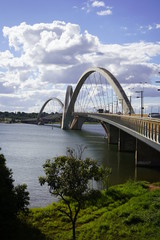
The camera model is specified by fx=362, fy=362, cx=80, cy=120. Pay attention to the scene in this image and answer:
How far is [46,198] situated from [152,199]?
751 cm

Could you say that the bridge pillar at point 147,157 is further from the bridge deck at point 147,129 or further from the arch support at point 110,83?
the arch support at point 110,83

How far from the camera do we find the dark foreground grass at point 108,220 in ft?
55.7

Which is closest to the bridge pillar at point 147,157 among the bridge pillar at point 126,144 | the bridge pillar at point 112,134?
the bridge pillar at point 126,144

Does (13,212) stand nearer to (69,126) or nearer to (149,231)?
(149,231)

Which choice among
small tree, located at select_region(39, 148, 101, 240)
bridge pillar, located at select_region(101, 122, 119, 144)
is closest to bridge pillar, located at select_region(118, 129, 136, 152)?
bridge pillar, located at select_region(101, 122, 119, 144)

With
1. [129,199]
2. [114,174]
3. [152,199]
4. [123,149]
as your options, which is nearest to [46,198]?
[129,199]

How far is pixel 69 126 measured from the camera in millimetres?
142750

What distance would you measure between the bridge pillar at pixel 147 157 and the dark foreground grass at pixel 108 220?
18.3m

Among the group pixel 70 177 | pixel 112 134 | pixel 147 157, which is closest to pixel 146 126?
pixel 147 157

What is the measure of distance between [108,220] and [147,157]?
25.1m

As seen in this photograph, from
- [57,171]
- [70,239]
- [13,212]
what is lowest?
[70,239]

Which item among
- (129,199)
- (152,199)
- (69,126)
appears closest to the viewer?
(152,199)

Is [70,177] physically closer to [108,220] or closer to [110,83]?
[108,220]

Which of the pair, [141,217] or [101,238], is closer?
[101,238]
